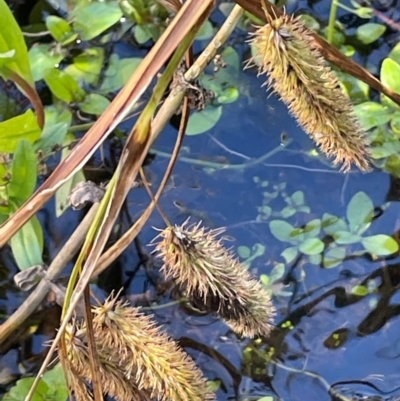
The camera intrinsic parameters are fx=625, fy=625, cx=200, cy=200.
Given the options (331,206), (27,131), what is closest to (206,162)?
(331,206)

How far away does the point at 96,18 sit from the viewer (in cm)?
107

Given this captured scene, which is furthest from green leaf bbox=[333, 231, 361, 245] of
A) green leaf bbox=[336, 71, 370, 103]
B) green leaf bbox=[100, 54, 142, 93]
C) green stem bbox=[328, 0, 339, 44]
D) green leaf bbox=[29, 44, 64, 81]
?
green leaf bbox=[29, 44, 64, 81]

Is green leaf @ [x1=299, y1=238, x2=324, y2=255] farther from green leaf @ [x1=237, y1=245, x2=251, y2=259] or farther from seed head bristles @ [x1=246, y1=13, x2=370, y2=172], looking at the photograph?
seed head bristles @ [x1=246, y1=13, x2=370, y2=172]

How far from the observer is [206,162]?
1060mm

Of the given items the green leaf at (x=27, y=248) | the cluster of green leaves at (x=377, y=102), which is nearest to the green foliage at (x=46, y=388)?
the green leaf at (x=27, y=248)

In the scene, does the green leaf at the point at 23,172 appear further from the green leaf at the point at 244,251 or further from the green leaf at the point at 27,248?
the green leaf at the point at 244,251

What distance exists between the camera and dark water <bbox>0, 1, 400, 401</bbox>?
37.4 inches

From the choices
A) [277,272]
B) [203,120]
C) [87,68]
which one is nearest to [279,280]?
[277,272]

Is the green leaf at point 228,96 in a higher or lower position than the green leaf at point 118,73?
lower

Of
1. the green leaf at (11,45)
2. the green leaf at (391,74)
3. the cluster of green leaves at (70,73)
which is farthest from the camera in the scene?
the green leaf at (391,74)

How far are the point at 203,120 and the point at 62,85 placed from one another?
24 centimetres

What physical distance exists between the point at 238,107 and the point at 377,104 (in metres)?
0.23

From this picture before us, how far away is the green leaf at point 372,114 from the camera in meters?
1.02

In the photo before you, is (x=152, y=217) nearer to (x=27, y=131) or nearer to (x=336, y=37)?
(x=27, y=131)
